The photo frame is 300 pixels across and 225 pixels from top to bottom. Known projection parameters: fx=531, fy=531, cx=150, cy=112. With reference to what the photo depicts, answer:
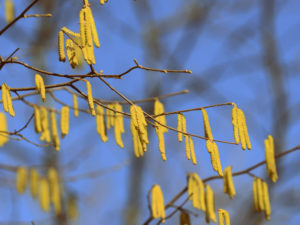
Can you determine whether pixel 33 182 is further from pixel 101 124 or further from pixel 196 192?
pixel 196 192

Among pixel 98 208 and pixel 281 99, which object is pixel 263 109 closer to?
pixel 281 99

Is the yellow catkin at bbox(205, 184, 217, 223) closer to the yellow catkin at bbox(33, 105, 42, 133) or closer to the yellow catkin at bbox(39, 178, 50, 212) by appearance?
the yellow catkin at bbox(33, 105, 42, 133)

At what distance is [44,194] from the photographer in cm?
247

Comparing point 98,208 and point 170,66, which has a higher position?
point 170,66

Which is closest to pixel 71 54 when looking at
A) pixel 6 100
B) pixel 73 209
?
pixel 6 100

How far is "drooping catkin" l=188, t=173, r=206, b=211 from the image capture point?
1.67 metres

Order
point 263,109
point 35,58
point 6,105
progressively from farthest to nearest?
point 263,109
point 35,58
point 6,105

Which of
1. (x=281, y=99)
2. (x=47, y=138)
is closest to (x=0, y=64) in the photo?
(x=47, y=138)

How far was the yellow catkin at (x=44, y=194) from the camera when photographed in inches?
94.8

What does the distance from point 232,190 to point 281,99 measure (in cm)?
403

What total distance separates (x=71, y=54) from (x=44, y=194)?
133 centimetres

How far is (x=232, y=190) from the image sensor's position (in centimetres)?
162

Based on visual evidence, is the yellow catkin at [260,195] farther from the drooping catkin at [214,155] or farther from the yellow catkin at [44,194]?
the yellow catkin at [44,194]

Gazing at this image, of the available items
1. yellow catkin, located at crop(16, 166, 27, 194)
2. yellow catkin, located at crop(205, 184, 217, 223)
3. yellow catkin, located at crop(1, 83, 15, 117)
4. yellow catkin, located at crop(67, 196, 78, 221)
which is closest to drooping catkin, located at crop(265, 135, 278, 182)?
yellow catkin, located at crop(205, 184, 217, 223)
